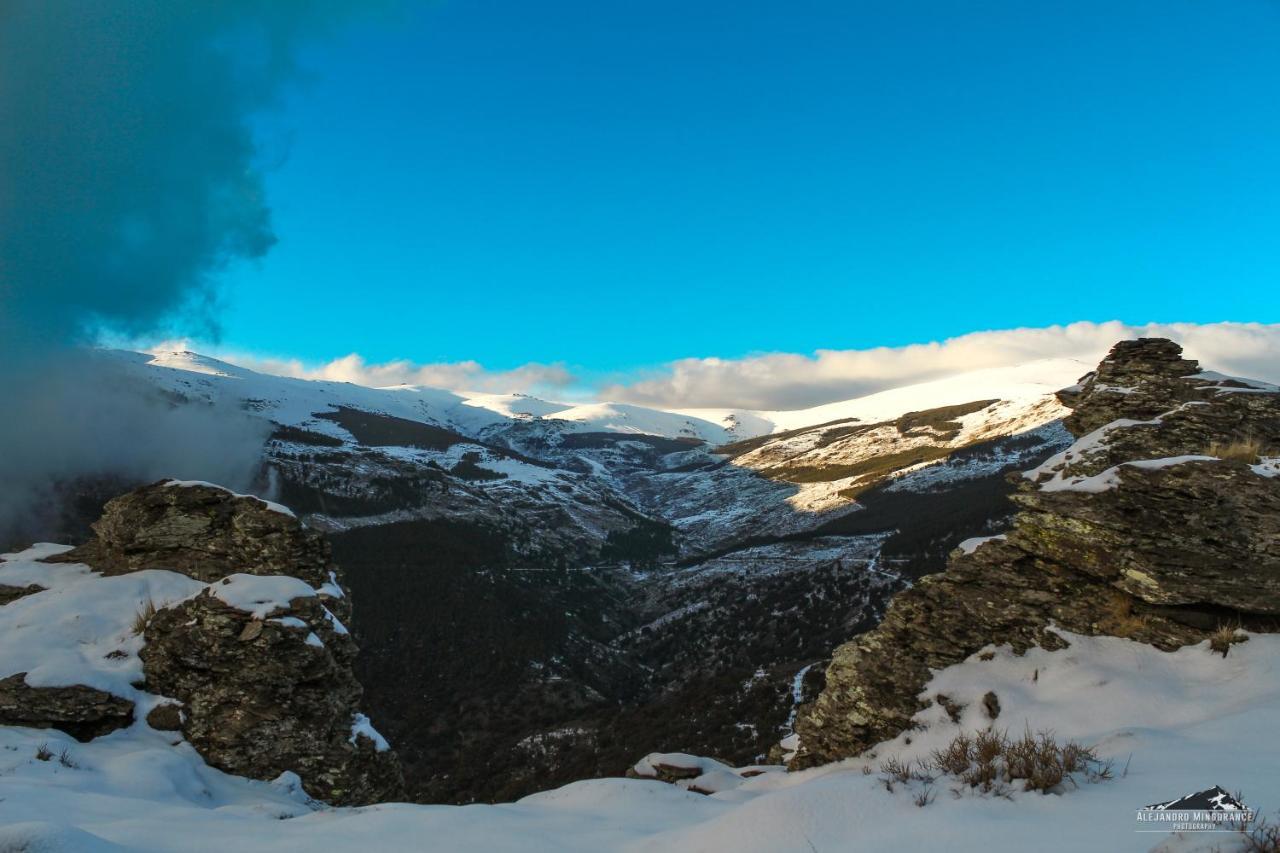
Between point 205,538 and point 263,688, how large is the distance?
697 cm

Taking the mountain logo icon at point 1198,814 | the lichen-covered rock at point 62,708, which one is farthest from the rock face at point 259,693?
the mountain logo icon at point 1198,814

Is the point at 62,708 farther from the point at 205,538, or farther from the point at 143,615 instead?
the point at 205,538

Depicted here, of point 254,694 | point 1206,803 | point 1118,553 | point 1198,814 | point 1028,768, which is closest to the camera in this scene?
point 1198,814

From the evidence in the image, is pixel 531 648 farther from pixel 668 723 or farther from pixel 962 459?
pixel 962 459

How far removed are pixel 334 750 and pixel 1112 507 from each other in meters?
19.3

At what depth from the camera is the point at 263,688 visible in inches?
532

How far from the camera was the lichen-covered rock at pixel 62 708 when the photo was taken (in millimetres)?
11688

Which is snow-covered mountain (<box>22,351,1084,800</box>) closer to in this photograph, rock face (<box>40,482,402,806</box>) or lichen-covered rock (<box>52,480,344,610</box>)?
rock face (<box>40,482,402,806</box>)

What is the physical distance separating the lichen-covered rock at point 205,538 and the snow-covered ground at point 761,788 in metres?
2.29

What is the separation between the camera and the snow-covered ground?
5758 millimetres

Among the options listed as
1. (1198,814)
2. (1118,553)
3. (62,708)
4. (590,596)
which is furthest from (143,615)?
(590,596)

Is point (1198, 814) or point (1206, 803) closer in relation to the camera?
point (1198, 814)

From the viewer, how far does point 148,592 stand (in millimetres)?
16219

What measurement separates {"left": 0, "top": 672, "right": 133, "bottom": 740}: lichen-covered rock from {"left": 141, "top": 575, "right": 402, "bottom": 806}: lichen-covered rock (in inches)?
42.9
